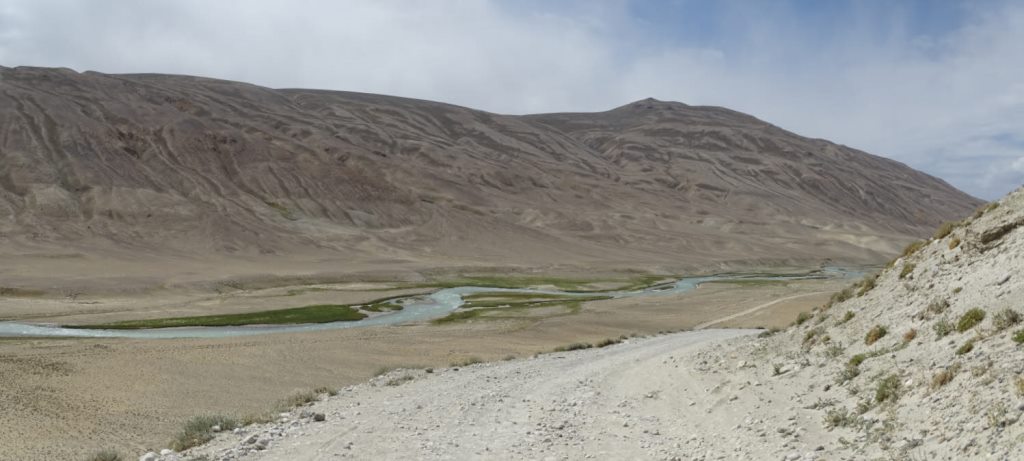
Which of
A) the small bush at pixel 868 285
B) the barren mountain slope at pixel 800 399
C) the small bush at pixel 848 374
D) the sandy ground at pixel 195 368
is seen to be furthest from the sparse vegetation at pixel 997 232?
the sandy ground at pixel 195 368

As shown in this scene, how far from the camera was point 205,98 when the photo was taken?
198250 mm

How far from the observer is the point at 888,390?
40.9 feet

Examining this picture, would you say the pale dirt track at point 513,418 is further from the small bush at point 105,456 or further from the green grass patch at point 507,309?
the green grass patch at point 507,309

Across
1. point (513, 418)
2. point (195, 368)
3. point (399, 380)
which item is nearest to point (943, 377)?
point (513, 418)

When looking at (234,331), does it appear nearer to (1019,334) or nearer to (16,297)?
(16,297)

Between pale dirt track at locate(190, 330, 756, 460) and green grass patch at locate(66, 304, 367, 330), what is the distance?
109ft

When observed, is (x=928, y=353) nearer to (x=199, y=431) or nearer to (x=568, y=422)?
(x=568, y=422)

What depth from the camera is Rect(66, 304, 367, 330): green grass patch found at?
53.6 meters

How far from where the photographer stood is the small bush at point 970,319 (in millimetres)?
13273

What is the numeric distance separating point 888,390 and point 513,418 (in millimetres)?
8600

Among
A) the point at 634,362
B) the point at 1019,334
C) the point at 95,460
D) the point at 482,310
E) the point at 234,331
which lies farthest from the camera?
the point at 482,310

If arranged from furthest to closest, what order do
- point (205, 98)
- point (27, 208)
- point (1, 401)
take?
point (205, 98) → point (27, 208) → point (1, 401)

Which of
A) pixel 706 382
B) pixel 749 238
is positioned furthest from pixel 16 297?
pixel 749 238

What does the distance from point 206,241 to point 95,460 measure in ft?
331
